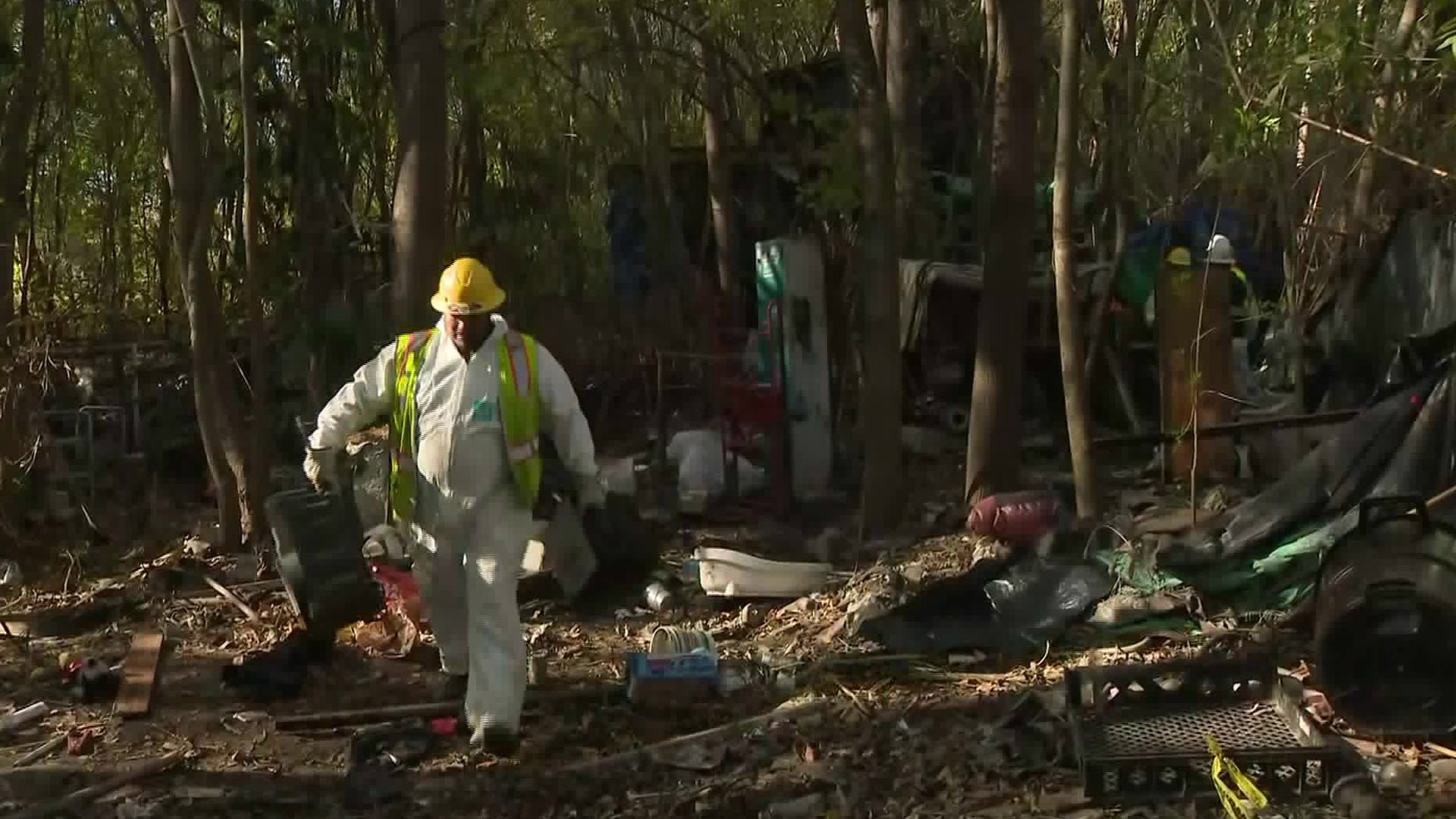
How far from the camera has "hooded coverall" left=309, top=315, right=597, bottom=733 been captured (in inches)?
275

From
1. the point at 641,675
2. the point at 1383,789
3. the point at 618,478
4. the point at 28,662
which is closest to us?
the point at 1383,789

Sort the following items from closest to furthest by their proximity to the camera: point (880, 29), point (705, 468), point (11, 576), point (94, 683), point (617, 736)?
1. point (617, 736)
2. point (94, 683)
3. point (11, 576)
4. point (705, 468)
5. point (880, 29)

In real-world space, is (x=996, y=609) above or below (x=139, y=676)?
above

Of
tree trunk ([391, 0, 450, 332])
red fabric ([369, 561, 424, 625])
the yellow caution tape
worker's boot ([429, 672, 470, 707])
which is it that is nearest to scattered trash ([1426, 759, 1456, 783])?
the yellow caution tape

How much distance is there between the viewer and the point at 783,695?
761cm

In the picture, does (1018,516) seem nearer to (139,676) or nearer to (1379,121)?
(1379,121)

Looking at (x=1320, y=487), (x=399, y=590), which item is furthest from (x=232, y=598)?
(x=1320, y=487)

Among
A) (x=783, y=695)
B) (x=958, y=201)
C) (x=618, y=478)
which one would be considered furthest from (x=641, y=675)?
(x=958, y=201)

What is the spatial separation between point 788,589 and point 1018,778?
10.1ft

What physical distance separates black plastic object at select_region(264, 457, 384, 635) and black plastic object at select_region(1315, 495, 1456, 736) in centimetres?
435

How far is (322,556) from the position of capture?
7.75m

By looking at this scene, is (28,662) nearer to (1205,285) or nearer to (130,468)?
(130,468)

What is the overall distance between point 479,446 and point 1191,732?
3136 mm

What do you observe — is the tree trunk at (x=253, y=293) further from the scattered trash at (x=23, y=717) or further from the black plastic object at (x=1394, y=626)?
the black plastic object at (x=1394, y=626)
